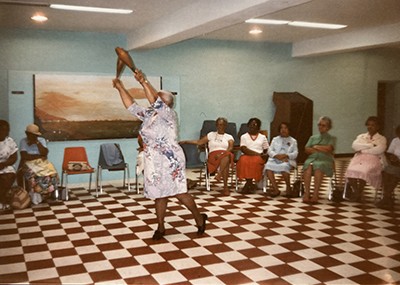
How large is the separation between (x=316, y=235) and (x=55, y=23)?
5.74m

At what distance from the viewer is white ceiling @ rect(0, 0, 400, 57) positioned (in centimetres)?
584

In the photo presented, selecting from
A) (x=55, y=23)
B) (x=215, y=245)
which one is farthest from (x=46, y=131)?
(x=215, y=245)

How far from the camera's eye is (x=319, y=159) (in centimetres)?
699

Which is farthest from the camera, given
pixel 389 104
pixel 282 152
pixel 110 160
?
pixel 389 104

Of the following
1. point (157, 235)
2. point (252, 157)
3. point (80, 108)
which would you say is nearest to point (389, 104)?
point (252, 157)

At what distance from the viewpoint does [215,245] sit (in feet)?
15.5

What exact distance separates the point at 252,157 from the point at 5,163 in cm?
394

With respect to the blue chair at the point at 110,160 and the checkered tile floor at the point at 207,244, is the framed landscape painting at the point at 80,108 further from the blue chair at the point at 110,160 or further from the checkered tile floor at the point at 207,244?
the checkered tile floor at the point at 207,244

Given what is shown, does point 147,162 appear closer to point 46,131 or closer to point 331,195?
point 331,195

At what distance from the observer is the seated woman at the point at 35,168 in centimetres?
661

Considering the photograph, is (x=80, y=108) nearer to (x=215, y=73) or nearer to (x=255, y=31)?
(x=215, y=73)

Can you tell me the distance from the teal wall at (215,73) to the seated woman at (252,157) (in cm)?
277

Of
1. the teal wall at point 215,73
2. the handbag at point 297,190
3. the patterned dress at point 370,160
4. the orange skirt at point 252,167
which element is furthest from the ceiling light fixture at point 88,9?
the patterned dress at point 370,160

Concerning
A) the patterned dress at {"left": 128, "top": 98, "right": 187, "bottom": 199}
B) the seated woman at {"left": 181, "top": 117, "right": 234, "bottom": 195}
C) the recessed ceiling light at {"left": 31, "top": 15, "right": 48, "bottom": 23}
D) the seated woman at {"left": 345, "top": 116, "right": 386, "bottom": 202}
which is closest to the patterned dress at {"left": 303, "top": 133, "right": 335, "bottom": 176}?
the seated woman at {"left": 345, "top": 116, "right": 386, "bottom": 202}
